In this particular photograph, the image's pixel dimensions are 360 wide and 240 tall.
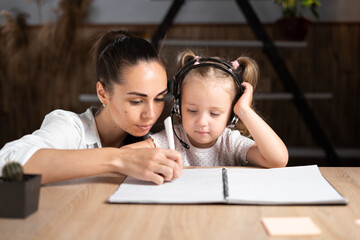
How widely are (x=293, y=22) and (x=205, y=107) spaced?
2064 millimetres

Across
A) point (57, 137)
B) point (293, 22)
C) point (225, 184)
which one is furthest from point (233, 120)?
point (293, 22)

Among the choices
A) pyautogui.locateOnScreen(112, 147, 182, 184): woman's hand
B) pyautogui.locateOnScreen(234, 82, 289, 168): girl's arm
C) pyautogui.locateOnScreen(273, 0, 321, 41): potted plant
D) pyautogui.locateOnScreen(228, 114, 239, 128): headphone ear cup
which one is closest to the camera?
pyautogui.locateOnScreen(112, 147, 182, 184): woman's hand

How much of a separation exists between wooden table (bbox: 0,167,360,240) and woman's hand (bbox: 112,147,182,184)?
3.9 inches

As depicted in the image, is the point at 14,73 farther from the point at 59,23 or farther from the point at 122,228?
the point at 122,228

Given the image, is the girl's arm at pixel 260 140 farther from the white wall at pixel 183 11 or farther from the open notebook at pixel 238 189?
the white wall at pixel 183 11

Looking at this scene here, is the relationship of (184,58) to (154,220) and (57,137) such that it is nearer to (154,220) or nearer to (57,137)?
(57,137)

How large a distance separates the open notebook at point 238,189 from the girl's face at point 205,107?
0.24m

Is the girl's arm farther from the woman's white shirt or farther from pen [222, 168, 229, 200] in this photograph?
the woman's white shirt

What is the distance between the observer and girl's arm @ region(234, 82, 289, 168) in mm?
1173

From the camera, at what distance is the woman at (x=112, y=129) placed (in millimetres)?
934

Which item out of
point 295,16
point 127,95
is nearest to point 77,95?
point 295,16

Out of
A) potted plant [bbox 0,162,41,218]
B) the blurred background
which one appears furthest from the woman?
the blurred background

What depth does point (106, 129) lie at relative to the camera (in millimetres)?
1486

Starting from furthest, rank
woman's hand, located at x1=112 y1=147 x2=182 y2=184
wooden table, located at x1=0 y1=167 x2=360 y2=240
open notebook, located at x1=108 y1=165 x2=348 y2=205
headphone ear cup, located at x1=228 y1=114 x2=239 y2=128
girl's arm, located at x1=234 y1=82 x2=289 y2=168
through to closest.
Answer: headphone ear cup, located at x1=228 y1=114 x2=239 y2=128 → girl's arm, located at x1=234 y1=82 x2=289 y2=168 → woman's hand, located at x1=112 y1=147 x2=182 y2=184 → open notebook, located at x1=108 y1=165 x2=348 y2=205 → wooden table, located at x1=0 y1=167 x2=360 y2=240
